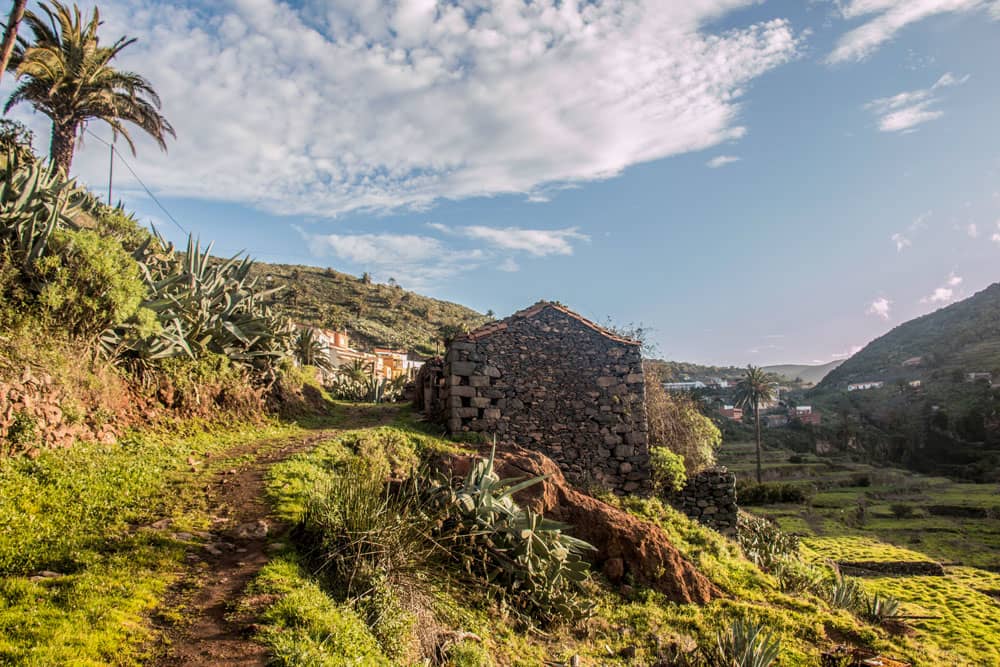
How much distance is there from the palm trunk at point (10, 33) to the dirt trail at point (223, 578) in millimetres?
9331

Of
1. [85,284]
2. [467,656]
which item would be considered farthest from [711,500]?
[85,284]

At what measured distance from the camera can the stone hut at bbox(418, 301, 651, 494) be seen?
13.5m

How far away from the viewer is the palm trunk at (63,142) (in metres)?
16.3

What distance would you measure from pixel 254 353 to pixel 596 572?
27.0 ft

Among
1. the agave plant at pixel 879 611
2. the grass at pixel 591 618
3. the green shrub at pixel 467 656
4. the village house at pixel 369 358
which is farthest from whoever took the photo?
the village house at pixel 369 358

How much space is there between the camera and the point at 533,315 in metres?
14.3

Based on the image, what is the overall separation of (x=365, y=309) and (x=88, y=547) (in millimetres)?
54566

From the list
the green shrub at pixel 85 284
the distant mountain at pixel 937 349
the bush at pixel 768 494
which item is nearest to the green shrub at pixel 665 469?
the green shrub at pixel 85 284

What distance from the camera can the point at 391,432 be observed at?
11.3m

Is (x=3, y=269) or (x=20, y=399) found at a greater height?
(x=3, y=269)

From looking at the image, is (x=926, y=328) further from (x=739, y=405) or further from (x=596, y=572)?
(x=596, y=572)

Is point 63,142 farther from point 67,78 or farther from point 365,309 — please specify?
point 365,309

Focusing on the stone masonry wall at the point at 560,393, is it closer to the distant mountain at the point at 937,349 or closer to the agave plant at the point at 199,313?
the agave plant at the point at 199,313

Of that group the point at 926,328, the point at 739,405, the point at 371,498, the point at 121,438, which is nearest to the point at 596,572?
the point at 371,498
